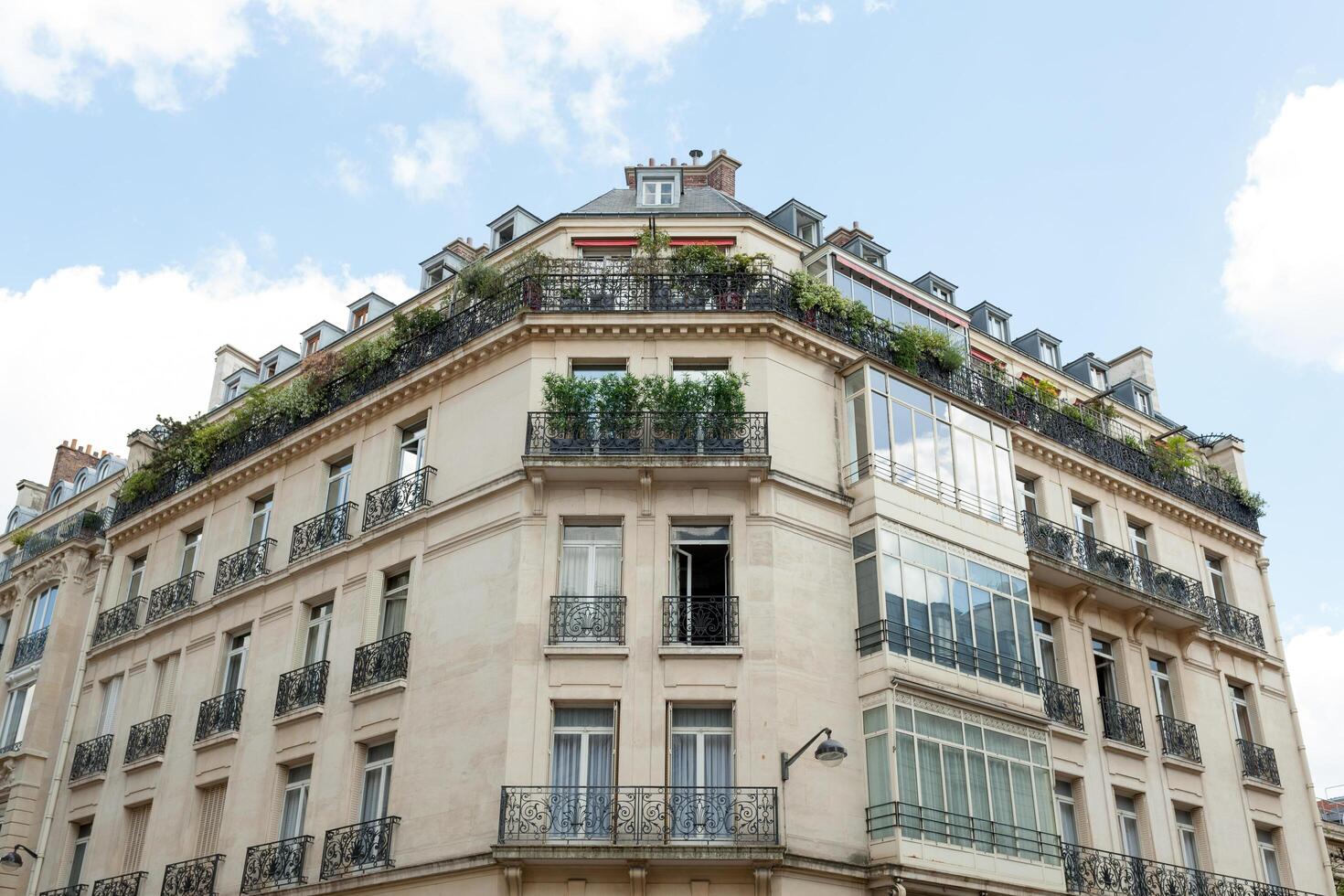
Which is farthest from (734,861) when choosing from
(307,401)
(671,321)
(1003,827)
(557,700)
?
(307,401)

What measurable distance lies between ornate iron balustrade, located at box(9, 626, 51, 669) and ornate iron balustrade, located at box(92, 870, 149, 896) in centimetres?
602

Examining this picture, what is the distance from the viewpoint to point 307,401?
2255 centimetres

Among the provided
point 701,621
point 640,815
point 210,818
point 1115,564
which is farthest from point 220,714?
point 1115,564

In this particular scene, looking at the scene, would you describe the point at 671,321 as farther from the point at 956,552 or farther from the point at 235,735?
the point at 235,735

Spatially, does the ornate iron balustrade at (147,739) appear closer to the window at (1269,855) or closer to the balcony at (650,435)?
the balcony at (650,435)

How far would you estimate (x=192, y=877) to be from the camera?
19.5 metres

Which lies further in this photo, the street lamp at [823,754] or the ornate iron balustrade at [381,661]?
the ornate iron balustrade at [381,661]

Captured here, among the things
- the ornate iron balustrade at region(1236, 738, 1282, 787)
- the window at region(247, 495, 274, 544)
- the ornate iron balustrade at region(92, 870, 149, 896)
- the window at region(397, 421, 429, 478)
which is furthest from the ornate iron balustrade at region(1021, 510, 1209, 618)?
the ornate iron balustrade at region(92, 870, 149, 896)

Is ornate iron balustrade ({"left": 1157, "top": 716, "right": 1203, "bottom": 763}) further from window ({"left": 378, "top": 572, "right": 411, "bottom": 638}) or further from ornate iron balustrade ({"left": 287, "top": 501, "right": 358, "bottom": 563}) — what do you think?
ornate iron balustrade ({"left": 287, "top": 501, "right": 358, "bottom": 563})

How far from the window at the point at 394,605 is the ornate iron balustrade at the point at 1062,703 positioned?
9.97 m

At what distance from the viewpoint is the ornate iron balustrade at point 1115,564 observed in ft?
71.1

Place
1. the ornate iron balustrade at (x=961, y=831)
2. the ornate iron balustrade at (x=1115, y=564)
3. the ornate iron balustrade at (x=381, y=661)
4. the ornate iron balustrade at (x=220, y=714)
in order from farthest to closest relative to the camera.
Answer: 1. the ornate iron balustrade at (x=1115, y=564)
2. the ornate iron balustrade at (x=220, y=714)
3. the ornate iron balustrade at (x=381, y=661)
4. the ornate iron balustrade at (x=961, y=831)

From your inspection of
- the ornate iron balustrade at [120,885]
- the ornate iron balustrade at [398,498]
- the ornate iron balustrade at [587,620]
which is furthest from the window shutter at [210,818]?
the ornate iron balustrade at [587,620]

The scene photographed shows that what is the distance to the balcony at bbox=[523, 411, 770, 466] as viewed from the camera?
18141 millimetres
